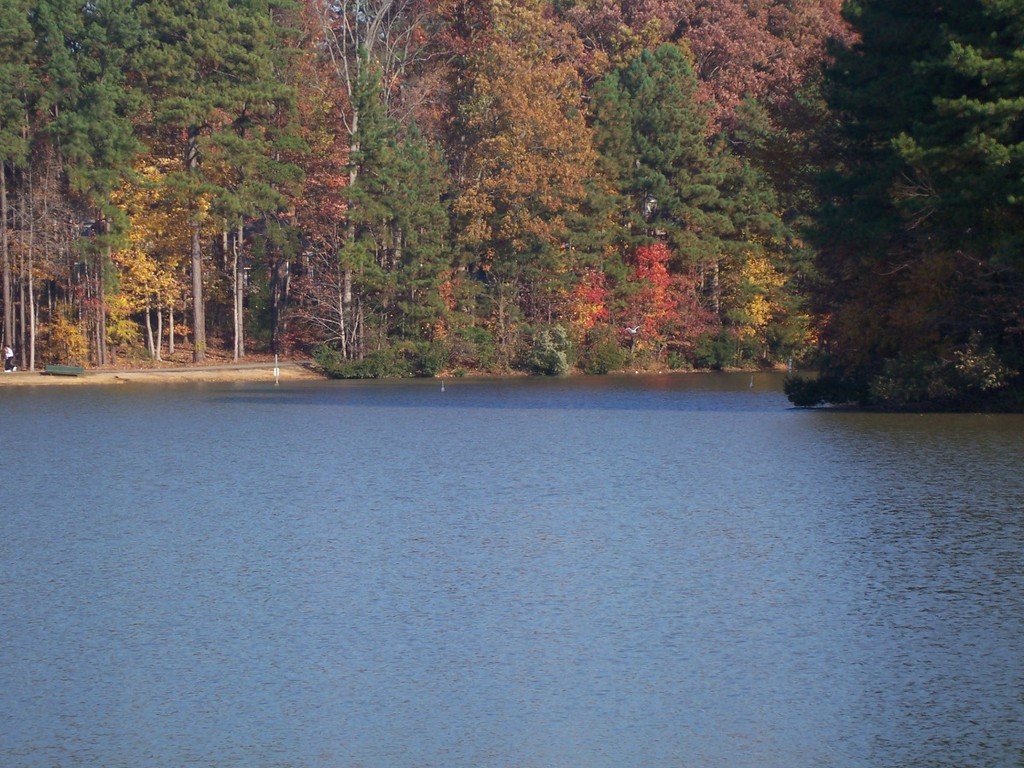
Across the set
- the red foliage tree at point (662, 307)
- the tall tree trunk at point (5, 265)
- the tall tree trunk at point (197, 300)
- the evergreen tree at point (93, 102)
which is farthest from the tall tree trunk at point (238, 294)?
the red foliage tree at point (662, 307)

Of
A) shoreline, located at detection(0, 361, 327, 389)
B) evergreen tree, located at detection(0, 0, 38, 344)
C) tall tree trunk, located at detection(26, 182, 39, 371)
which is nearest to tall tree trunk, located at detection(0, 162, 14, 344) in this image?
evergreen tree, located at detection(0, 0, 38, 344)

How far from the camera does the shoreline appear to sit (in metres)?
57.8

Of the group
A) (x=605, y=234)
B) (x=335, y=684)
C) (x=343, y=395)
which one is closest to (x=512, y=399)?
(x=343, y=395)

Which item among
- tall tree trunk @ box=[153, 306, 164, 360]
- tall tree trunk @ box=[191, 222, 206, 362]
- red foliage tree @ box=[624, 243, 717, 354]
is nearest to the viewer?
tall tree trunk @ box=[191, 222, 206, 362]

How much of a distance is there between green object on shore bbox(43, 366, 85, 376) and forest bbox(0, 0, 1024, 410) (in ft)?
7.43

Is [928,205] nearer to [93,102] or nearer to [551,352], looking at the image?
[551,352]

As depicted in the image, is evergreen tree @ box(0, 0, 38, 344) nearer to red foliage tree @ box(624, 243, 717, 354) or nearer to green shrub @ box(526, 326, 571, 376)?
green shrub @ box(526, 326, 571, 376)

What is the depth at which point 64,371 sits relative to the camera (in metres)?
59.3

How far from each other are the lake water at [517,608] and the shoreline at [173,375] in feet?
107

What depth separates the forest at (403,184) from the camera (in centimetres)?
6144

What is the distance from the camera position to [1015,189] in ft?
103

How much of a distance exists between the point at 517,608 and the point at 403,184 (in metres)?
53.4

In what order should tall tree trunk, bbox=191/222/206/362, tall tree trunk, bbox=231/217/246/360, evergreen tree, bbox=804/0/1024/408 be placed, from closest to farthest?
evergreen tree, bbox=804/0/1024/408, tall tree trunk, bbox=191/222/206/362, tall tree trunk, bbox=231/217/246/360

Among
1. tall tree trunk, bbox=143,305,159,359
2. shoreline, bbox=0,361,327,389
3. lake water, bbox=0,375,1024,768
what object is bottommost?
lake water, bbox=0,375,1024,768
